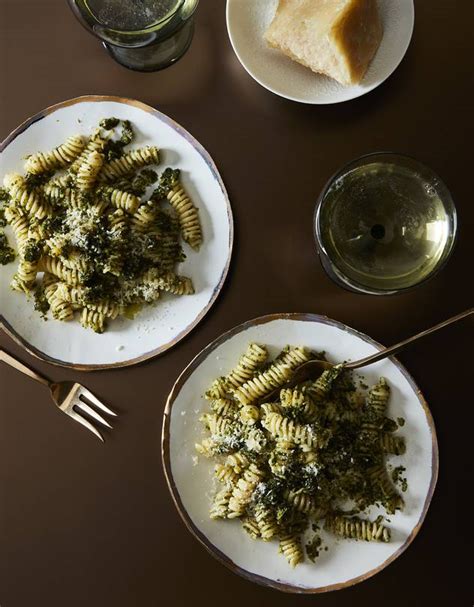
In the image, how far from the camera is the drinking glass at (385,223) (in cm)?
135

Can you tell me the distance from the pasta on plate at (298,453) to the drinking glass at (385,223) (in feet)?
0.67

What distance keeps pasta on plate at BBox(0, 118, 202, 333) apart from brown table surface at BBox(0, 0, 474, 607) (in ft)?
0.41

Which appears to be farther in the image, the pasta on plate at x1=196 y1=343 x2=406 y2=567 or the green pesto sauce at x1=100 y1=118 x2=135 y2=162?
the green pesto sauce at x1=100 y1=118 x2=135 y2=162

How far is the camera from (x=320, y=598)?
57.0 inches

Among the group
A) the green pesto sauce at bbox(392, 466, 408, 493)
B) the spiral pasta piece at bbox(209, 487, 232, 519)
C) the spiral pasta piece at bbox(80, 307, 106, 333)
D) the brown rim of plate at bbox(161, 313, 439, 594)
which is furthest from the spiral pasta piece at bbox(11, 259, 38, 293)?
the green pesto sauce at bbox(392, 466, 408, 493)

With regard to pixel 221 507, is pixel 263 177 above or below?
above

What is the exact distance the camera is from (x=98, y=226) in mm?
1367

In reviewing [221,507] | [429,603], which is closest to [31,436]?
[221,507]

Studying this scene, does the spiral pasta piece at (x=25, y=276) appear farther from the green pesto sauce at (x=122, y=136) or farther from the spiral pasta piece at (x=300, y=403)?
the spiral pasta piece at (x=300, y=403)

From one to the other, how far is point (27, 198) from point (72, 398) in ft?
1.39

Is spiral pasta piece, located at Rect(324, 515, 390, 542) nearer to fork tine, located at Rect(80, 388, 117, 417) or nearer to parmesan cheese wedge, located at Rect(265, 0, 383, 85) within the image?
fork tine, located at Rect(80, 388, 117, 417)

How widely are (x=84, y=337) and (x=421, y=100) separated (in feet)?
2.90

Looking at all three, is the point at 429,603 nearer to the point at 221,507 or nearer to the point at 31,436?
the point at 221,507

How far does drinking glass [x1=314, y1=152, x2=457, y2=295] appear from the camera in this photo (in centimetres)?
135
